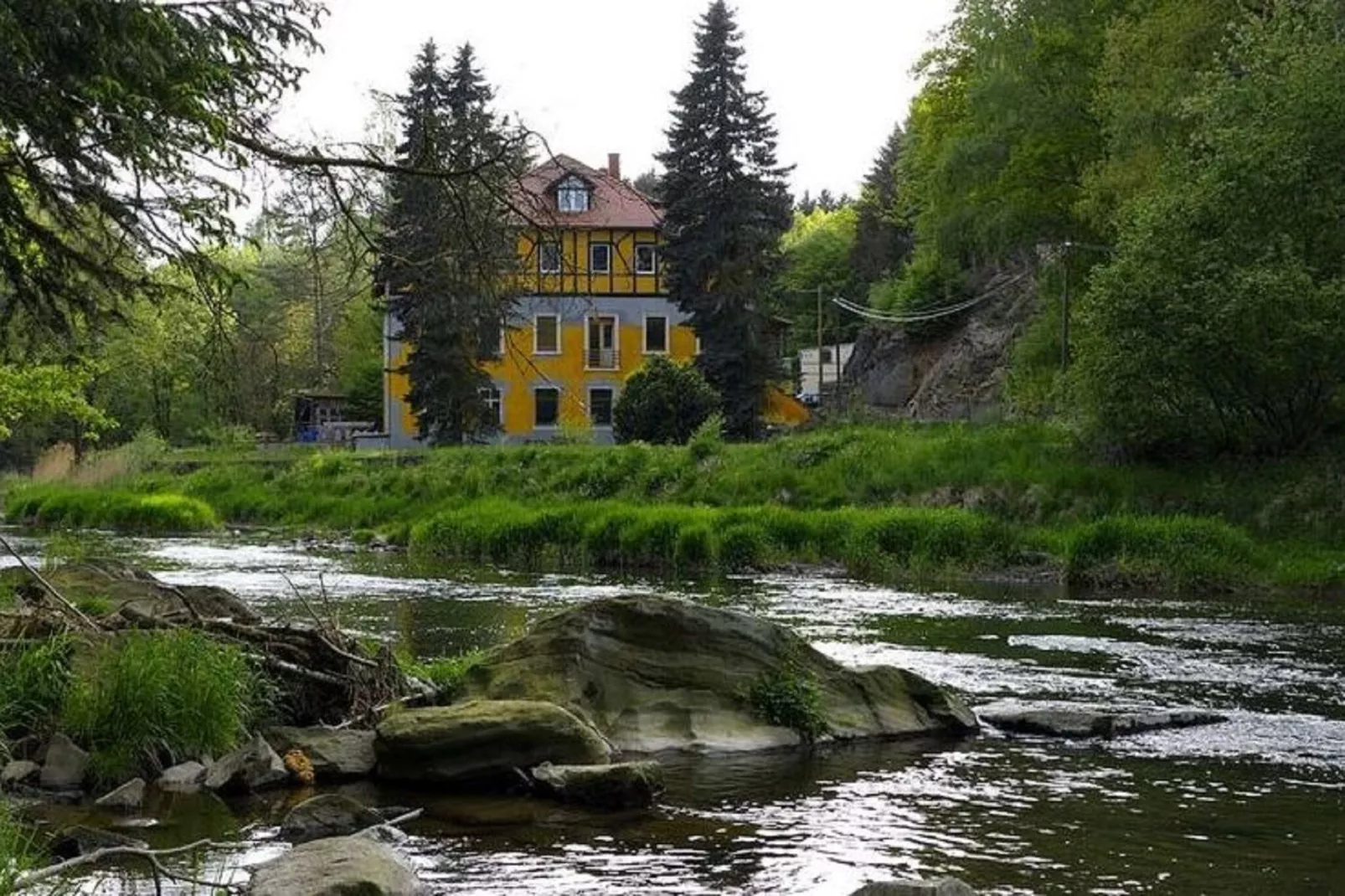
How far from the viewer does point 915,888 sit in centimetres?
775

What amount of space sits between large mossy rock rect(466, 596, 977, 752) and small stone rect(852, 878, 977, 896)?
546cm

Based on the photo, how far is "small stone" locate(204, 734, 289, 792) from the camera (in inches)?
448

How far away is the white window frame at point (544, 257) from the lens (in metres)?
9.95

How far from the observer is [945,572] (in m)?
30.8

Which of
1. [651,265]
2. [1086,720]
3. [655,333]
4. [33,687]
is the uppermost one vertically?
[651,265]

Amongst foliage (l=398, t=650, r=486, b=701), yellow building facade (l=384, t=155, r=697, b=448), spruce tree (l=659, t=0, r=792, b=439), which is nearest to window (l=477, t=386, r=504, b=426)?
yellow building facade (l=384, t=155, r=697, b=448)

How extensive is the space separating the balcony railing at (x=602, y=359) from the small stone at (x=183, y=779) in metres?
65.3

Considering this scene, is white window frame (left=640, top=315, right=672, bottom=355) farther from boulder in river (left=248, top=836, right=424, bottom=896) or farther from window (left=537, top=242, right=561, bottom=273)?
boulder in river (left=248, top=836, right=424, bottom=896)

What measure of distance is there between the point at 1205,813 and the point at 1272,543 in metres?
20.1

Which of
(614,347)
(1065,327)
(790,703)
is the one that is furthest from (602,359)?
(790,703)

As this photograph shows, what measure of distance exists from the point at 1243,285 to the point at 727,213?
32.9m

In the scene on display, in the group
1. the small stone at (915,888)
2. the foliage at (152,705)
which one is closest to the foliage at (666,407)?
the foliage at (152,705)

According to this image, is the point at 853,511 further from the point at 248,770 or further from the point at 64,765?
the point at 64,765

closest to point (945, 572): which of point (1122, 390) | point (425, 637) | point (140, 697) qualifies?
point (1122, 390)
